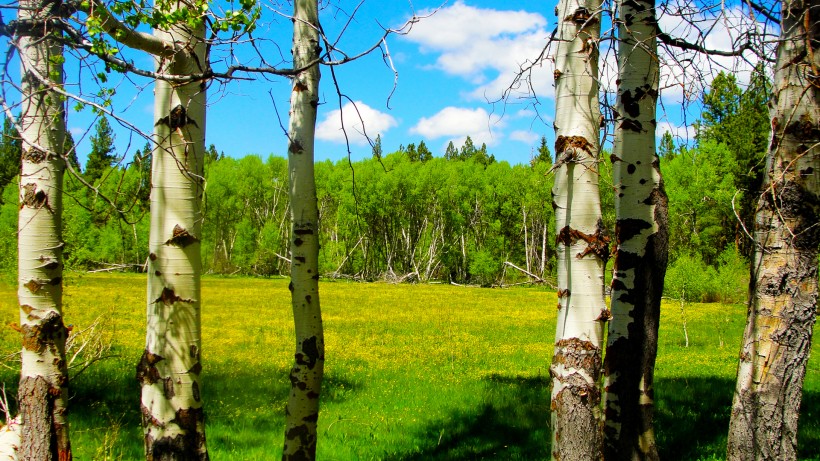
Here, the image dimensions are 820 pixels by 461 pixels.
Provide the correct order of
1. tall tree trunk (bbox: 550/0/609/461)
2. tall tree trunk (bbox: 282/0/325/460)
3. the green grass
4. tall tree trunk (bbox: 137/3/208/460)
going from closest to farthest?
tall tree trunk (bbox: 550/0/609/461)
tall tree trunk (bbox: 137/3/208/460)
tall tree trunk (bbox: 282/0/325/460)
the green grass

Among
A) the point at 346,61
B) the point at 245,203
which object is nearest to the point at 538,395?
the point at 346,61

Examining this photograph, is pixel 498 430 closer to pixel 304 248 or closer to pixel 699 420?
pixel 699 420

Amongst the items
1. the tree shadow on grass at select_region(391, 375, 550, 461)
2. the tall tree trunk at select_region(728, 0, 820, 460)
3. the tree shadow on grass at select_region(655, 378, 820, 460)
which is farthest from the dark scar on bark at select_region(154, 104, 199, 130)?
the tree shadow on grass at select_region(655, 378, 820, 460)

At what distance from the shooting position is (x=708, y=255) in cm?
5031

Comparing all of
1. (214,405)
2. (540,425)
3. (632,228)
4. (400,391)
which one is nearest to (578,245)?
(632,228)

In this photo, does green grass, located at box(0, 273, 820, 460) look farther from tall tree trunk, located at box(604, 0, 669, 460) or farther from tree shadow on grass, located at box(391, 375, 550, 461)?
tall tree trunk, located at box(604, 0, 669, 460)

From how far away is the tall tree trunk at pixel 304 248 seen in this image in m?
4.29

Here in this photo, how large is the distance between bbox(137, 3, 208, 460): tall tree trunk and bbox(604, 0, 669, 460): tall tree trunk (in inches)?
120

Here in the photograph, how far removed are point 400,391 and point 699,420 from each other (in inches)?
215

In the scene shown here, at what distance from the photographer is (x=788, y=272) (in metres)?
3.96

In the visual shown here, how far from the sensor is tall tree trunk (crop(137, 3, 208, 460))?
3207mm

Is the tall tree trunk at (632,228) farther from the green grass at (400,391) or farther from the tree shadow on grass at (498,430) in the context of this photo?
the green grass at (400,391)

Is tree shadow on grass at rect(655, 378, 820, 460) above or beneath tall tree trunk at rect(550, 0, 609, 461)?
beneath

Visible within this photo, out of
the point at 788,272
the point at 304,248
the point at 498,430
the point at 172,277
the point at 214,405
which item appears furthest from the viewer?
the point at 214,405
